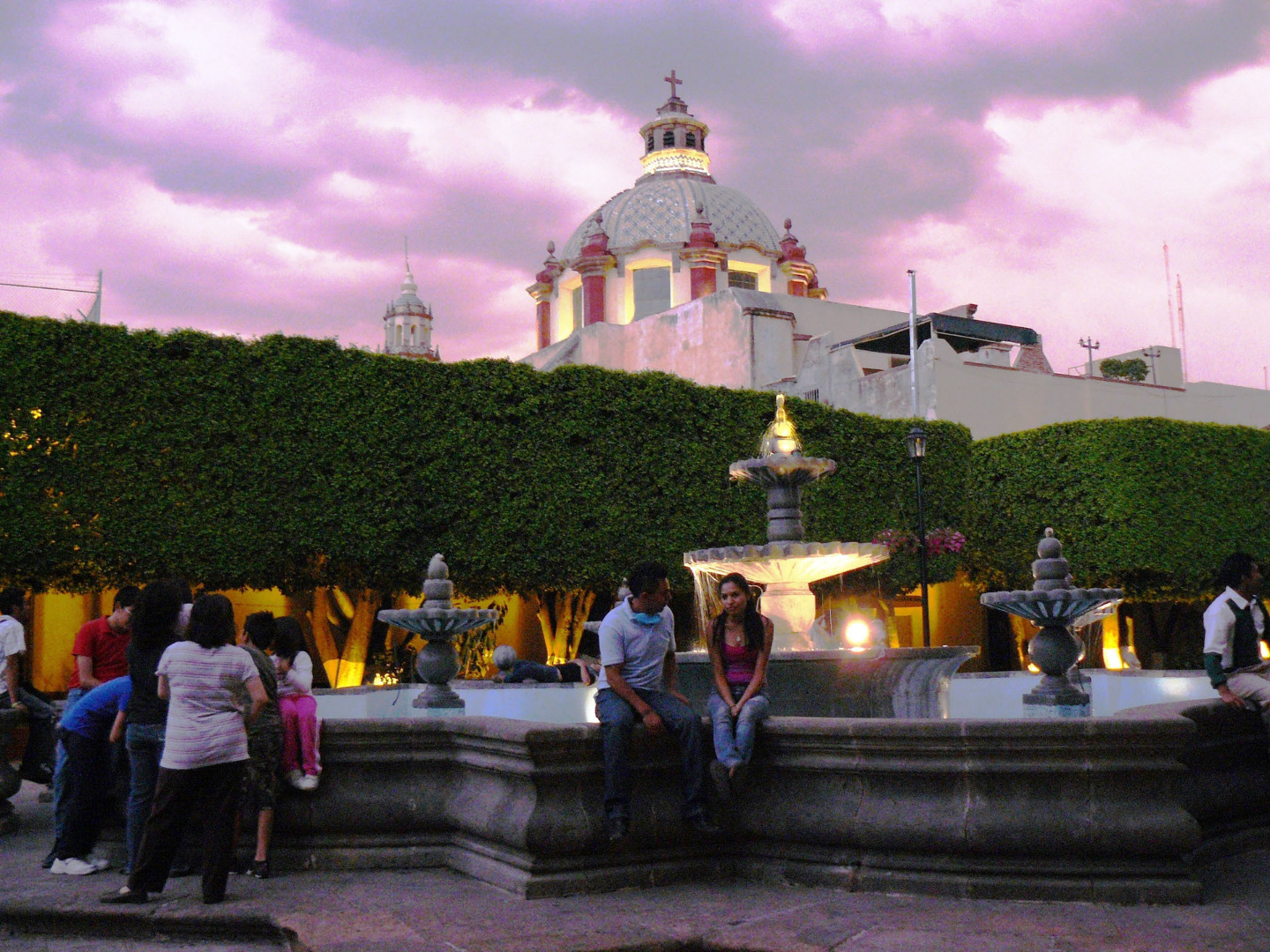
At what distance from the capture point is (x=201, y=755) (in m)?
5.31

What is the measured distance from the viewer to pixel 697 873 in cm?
569

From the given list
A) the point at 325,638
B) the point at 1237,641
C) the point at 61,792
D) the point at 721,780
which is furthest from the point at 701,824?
the point at 325,638

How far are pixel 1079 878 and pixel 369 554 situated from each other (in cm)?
1349

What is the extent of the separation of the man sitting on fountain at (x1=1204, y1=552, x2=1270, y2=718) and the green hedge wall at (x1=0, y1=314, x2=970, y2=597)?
1295cm

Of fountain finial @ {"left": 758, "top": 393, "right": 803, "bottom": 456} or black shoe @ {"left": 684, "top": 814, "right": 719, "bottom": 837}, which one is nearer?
black shoe @ {"left": 684, "top": 814, "right": 719, "bottom": 837}

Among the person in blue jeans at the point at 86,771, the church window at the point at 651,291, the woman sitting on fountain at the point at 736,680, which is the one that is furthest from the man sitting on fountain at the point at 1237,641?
the church window at the point at 651,291

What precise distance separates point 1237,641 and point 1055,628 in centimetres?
222

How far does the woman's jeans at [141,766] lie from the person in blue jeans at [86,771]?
1.38 ft

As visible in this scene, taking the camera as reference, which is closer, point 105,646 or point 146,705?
point 146,705

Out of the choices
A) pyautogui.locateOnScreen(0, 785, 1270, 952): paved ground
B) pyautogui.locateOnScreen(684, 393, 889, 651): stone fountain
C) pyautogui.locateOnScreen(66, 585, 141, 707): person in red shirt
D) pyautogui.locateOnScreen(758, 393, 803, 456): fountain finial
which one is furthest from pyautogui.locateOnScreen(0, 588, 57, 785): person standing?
pyautogui.locateOnScreen(758, 393, 803, 456): fountain finial

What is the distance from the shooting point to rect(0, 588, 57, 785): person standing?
7762 millimetres

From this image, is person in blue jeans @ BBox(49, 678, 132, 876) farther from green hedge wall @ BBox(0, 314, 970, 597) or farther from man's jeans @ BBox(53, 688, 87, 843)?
green hedge wall @ BBox(0, 314, 970, 597)

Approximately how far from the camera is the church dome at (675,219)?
43.8 meters

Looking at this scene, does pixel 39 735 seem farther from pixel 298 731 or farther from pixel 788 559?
pixel 788 559
